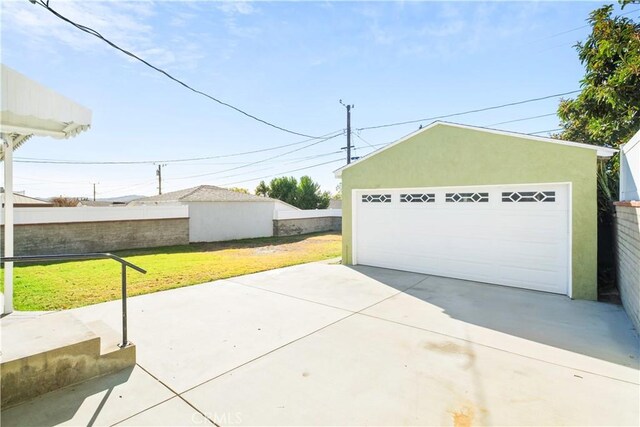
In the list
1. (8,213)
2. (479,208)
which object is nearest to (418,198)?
(479,208)

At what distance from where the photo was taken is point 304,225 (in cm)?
2264

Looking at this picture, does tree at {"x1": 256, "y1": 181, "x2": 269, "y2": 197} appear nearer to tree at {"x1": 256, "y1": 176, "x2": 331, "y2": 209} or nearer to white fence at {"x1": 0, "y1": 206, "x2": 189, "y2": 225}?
tree at {"x1": 256, "y1": 176, "x2": 331, "y2": 209}

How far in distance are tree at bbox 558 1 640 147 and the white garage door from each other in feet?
7.34

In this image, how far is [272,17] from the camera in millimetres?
8336

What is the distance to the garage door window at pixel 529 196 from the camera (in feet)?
21.5

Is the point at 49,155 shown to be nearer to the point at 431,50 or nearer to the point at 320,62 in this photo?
the point at 320,62

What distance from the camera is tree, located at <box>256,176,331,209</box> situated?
3194 cm

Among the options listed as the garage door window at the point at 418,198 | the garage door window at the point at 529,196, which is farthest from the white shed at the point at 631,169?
the garage door window at the point at 418,198

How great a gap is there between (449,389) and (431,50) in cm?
1136

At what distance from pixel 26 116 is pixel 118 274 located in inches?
232

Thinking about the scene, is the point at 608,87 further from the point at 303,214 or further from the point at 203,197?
the point at 303,214

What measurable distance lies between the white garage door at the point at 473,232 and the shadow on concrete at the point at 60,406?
7.14 metres

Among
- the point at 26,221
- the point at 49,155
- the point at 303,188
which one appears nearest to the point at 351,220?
the point at 26,221

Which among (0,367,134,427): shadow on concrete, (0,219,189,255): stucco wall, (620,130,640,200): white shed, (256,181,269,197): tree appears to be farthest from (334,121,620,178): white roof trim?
(256,181,269,197): tree
